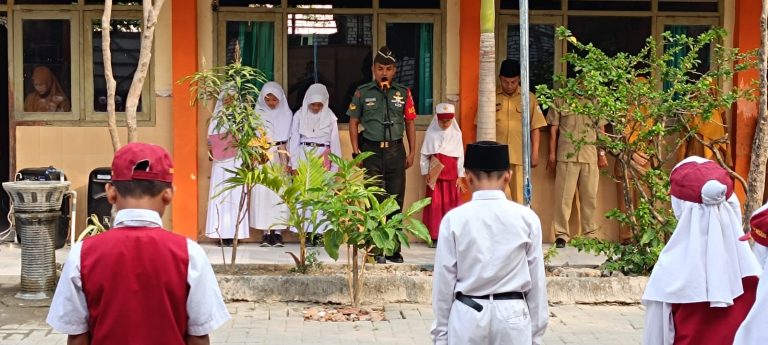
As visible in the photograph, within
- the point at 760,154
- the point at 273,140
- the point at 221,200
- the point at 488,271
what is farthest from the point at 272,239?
the point at 488,271

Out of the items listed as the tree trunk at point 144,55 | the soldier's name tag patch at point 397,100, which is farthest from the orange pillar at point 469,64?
the tree trunk at point 144,55

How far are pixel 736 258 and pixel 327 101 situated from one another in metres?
7.06

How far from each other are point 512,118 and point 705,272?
268 inches

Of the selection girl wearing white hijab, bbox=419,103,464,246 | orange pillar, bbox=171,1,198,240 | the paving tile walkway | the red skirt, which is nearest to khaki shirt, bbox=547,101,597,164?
girl wearing white hijab, bbox=419,103,464,246

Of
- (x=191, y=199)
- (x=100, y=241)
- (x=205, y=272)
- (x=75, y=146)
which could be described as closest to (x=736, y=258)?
(x=205, y=272)

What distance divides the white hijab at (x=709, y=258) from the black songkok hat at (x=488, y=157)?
0.84 metres

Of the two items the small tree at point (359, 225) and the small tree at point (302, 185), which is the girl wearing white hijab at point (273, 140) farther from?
the small tree at point (359, 225)

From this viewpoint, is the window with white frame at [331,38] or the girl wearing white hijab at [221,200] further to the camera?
the window with white frame at [331,38]

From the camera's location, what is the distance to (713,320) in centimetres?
461

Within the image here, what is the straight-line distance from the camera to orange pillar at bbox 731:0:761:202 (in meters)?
11.5

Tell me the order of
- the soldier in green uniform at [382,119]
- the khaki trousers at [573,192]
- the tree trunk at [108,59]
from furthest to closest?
the khaki trousers at [573,192] < the soldier in green uniform at [382,119] < the tree trunk at [108,59]

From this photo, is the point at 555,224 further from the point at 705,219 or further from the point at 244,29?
the point at 705,219

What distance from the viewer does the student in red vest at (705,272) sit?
180 inches

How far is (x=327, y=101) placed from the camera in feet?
37.0
